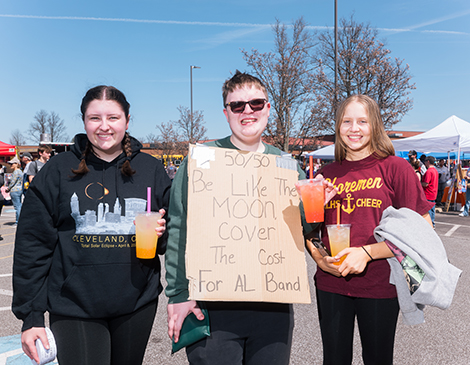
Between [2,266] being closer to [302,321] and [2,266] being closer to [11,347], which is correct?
[11,347]

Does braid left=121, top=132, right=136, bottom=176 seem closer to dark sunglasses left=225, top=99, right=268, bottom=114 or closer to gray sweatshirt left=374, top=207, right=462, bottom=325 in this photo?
dark sunglasses left=225, top=99, right=268, bottom=114

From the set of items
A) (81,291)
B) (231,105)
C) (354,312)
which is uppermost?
(231,105)

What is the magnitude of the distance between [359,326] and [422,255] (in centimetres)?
Result: 55

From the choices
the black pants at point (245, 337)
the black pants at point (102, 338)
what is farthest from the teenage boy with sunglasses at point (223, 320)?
the black pants at point (102, 338)

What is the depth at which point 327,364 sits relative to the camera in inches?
85.7

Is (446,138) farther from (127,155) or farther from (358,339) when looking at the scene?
(127,155)

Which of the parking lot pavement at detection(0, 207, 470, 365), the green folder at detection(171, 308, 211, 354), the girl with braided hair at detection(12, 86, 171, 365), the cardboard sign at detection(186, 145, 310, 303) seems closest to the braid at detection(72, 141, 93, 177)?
the girl with braided hair at detection(12, 86, 171, 365)

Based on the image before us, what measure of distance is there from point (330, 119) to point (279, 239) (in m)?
20.3

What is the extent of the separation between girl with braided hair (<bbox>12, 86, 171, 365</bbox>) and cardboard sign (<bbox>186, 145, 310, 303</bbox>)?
0.90ft

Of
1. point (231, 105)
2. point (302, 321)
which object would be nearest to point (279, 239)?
point (231, 105)

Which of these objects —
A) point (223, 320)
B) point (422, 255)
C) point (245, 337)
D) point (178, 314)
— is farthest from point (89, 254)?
point (422, 255)

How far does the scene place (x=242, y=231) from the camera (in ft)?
5.84

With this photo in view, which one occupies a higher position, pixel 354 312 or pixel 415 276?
pixel 415 276

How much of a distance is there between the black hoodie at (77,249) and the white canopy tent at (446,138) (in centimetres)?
1229
